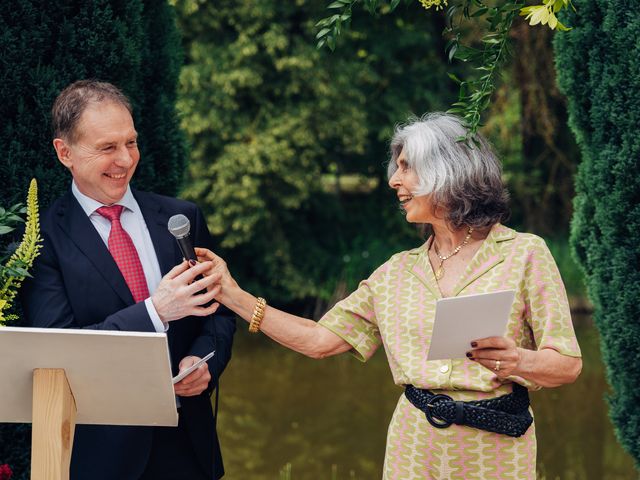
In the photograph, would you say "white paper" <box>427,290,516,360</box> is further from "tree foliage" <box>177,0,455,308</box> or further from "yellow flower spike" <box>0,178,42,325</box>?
"tree foliage" <box>177,0,455,308</box>

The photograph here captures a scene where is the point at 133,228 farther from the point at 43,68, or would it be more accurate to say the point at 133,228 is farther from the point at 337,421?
the point at 337,421

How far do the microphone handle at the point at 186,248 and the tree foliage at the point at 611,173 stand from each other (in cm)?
201

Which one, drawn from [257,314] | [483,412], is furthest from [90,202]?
[483,412]

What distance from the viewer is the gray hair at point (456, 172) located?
9.08 feet

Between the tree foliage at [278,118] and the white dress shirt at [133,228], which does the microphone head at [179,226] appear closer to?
the white dress shirt at [133,228]

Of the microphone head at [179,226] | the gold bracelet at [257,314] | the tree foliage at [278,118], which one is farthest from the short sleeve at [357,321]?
the tree foliage at [278,118]

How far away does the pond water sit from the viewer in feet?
24.8

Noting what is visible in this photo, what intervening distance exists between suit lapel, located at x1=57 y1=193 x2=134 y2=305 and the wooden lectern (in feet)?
1.66

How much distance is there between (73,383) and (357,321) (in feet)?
3.52

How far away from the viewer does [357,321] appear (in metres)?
3.02

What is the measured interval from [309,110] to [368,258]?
255cm

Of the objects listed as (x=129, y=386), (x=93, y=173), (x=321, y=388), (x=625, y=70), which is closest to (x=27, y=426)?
(x=93, y=173)

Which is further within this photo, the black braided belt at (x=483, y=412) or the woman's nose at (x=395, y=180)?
the woman's nose at (x=395, y=180)

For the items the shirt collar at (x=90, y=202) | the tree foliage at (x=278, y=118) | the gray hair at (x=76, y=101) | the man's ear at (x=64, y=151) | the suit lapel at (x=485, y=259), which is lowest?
the tree foliage at (x=278, y=118)
